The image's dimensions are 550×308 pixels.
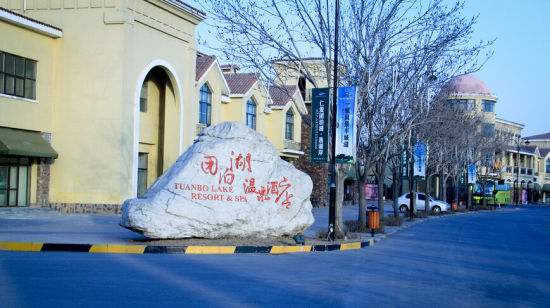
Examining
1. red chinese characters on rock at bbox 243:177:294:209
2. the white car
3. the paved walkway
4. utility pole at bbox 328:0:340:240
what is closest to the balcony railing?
the white car

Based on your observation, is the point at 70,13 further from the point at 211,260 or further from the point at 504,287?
the point at 504,287

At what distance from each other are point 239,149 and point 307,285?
23.2 feet

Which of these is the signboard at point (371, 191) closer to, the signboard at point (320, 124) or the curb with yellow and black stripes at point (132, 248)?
the signboard at point (320, 124)

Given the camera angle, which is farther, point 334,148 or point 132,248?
point 334,148

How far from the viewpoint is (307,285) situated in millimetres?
10789

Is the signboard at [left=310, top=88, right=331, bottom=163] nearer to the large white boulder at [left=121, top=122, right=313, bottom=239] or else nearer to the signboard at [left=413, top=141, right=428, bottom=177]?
the large white boulder at [left=121, top=122, right=313, bottom=239]

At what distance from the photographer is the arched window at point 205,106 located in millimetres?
36969

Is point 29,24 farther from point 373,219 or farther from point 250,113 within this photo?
point 250,113

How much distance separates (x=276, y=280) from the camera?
11.2 meters

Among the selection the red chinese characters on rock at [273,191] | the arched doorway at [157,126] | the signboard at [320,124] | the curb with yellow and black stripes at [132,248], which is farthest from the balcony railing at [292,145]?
the curb with yellow and black stripes at [132,248]

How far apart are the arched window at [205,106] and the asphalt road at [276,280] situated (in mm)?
21483

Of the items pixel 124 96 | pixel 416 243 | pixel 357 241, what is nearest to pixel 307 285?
pixel 357 241

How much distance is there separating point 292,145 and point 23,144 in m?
A: 23.4

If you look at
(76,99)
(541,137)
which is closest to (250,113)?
(76,99)
